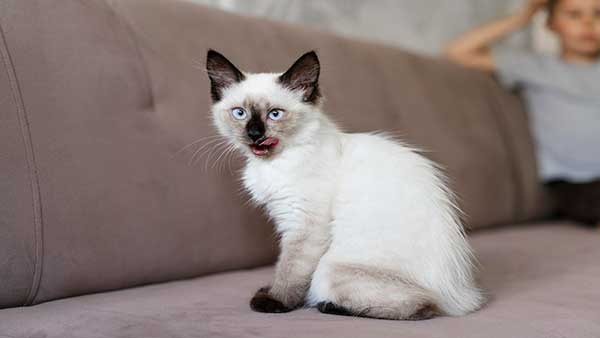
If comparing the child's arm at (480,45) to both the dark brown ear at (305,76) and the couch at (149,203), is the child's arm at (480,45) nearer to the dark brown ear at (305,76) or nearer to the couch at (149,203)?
the couch at (149,203)

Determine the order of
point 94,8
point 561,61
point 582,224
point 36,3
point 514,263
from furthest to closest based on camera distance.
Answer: point 561,61 < point 582,224 < point 514,263 < point 94,8 < point 36,3

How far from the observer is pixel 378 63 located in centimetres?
217

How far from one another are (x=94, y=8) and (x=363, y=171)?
76 cm

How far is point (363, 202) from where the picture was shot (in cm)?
119

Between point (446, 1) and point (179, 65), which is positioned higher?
point (446, 1)

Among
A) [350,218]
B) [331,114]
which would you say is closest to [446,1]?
[331,114]

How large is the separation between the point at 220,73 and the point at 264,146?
6.8 inches

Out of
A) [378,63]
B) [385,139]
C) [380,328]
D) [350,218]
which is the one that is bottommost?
[380,328]

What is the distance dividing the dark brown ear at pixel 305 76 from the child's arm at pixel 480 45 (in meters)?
1.80

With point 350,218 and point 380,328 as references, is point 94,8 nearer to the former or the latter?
point 350,218

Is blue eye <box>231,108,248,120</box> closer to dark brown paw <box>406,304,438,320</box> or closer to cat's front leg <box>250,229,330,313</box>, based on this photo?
cat's front leg <box>250,229,330,313</box>

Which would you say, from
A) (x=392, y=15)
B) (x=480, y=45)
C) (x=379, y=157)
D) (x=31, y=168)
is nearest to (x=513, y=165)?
(x=480, y=45)

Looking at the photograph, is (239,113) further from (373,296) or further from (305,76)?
(373,296)

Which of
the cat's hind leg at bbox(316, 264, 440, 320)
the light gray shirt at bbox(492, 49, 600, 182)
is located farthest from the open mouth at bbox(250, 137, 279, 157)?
the light gray shirt at bbox(492, 49, 600, 182)
